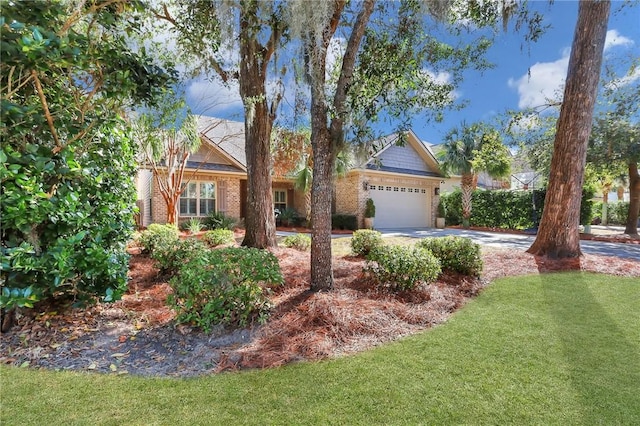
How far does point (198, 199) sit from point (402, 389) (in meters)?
15.4

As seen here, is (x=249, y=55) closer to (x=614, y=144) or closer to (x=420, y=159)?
(x=614, y=144)

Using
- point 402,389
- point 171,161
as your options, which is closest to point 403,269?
point 402,389

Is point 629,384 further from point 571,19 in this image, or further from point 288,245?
point 571,19

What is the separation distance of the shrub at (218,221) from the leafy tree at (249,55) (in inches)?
290

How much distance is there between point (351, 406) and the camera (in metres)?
2.56

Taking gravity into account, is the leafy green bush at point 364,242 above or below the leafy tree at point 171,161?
below

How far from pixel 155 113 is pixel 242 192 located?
11542mm

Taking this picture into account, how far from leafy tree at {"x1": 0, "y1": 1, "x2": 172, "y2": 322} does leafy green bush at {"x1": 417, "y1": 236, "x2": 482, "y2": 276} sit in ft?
18.2

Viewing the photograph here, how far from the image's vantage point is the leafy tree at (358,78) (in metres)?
4.83

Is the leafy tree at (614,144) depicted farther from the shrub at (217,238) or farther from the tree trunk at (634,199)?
the shrub at (217,238)

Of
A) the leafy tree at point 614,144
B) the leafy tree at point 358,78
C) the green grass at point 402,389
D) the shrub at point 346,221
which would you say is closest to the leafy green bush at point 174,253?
the leafy tree at point 358,78

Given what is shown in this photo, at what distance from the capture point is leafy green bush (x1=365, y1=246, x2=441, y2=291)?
204 inches

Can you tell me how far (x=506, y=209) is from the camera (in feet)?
64.2

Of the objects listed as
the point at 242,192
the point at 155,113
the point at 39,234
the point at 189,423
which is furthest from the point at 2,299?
the point at 242,192
